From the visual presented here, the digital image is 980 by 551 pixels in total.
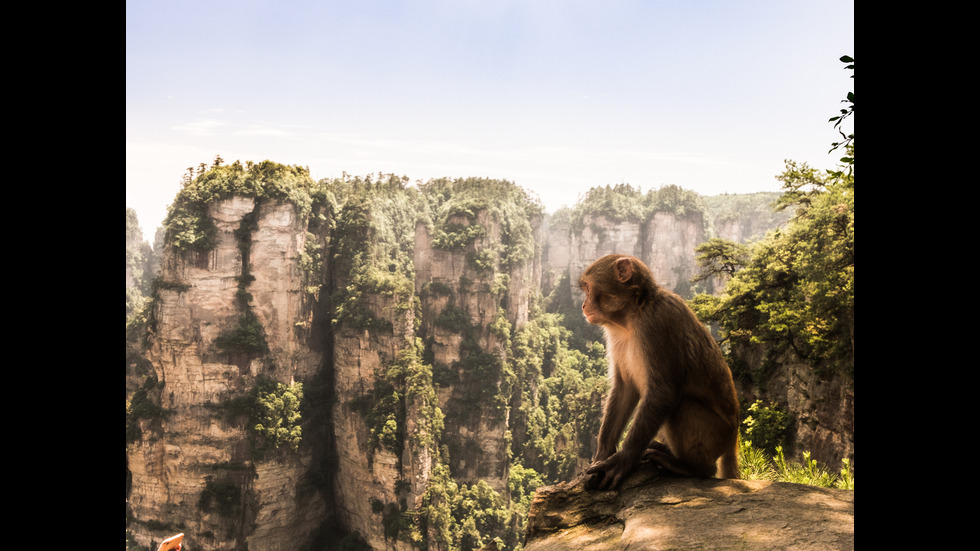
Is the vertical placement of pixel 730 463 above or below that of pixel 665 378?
below

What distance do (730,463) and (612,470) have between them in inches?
32.3

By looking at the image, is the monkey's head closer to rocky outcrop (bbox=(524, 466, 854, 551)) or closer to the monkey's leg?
the monkey's leg

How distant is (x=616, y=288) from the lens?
3600 millimetres

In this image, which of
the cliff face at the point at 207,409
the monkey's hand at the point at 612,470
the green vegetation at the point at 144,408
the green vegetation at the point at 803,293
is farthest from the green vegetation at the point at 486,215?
A: the monkey's hand at the point at 612,470

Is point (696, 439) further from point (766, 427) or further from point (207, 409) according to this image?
point (207, 409)

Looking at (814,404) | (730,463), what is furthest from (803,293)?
(730,463)

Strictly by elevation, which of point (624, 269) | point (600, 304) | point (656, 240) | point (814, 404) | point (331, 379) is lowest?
point (331, 379)

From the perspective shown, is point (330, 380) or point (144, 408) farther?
point (330, 380)

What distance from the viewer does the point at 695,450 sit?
3504 mm

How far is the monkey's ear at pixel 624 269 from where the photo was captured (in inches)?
140
